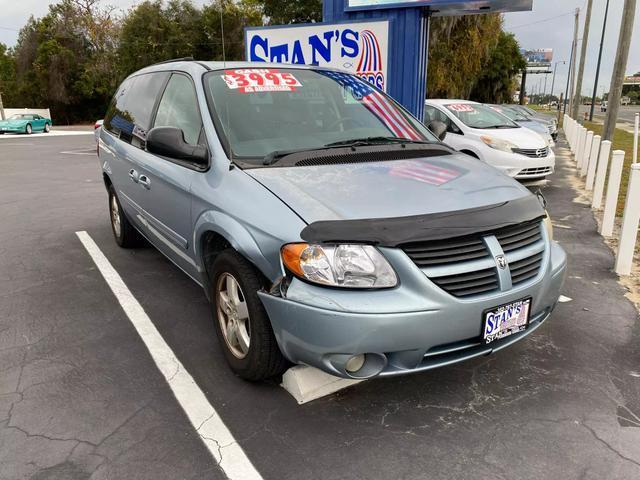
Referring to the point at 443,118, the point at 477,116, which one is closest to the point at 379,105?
the point at 443,118

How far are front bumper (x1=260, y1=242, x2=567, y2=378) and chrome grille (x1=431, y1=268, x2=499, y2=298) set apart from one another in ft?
0.12

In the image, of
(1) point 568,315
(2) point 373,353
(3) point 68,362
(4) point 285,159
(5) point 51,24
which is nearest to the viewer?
(2) point 373,353

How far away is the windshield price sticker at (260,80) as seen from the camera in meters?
3.50

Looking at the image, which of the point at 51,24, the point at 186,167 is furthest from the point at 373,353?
the point at 51,24

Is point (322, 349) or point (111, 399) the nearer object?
point (322, 349)

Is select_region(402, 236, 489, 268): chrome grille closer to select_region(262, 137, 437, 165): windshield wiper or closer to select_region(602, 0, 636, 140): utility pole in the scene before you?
select_region(262, 137, 437, 165): windshield wiper

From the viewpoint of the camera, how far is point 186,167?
335 centimetres

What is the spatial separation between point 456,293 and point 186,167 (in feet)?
6.35

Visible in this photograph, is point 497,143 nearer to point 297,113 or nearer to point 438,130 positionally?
point 438,130

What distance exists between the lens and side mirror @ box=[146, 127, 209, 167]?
122 inches

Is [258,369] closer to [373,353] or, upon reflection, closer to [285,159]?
[373,353]

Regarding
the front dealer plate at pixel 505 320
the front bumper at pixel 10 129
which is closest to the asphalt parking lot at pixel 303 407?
the front dealer plate at pixel 505 320

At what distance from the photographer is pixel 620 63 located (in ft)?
37.6

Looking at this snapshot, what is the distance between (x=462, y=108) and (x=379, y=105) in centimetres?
635
